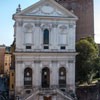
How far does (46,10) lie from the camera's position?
1713 inches

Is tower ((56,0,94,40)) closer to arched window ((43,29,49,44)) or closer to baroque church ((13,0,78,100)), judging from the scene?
baroque church ((13,0,78,100))

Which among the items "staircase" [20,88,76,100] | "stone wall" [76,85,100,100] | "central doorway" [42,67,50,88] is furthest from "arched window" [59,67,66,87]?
"stone wall" [76,85,100,100]

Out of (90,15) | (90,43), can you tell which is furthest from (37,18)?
(90,15)

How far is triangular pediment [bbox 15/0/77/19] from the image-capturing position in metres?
42.9

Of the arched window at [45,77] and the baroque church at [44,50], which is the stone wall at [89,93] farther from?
the arched window at [45,77]

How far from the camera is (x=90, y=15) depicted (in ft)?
→ 211

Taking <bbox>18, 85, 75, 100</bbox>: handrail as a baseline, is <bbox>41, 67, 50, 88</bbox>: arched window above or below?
above

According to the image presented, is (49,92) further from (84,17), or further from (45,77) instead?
(84,17)

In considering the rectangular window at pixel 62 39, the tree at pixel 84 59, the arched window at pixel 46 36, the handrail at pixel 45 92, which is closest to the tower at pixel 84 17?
the tree at pixel 84 59

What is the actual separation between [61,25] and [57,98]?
30.3 feet

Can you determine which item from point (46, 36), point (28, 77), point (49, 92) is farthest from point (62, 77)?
point (46, 36)

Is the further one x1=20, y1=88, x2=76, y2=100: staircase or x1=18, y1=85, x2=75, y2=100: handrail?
x1=20, y1=88, x2=76, y2=100: staircase

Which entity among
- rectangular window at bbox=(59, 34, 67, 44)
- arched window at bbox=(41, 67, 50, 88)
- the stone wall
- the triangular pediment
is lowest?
the stone wall

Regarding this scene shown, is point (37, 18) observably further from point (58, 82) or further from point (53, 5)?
point (58, 82)
